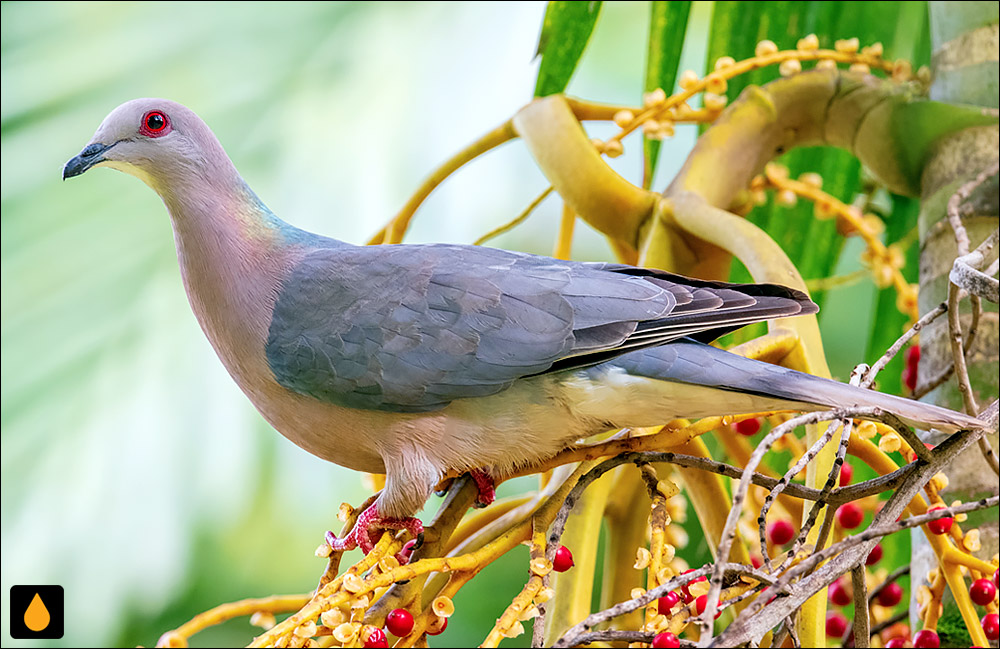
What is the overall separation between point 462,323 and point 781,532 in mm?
550

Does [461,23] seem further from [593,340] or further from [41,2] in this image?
[593,340]

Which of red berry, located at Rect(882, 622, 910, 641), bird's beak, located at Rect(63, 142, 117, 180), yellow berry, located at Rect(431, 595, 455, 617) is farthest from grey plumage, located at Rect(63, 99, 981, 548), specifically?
red berry, located at Rect(882, 622, 910, 641)

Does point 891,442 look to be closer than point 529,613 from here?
No

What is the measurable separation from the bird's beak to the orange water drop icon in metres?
0.40

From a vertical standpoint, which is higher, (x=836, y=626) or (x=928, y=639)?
A: (x=928, y=639)

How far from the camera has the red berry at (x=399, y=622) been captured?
0.60 meters

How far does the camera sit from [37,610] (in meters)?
0.83

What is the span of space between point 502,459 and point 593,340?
12 centimetres

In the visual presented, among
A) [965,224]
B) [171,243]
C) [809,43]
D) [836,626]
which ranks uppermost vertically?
[809,43]

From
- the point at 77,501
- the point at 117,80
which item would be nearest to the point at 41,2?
the point at 117,80

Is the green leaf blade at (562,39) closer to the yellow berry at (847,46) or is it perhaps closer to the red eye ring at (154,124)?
the yellow berry at (847,46)

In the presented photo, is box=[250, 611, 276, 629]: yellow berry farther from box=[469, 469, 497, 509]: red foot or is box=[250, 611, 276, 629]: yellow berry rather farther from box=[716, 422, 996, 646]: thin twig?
box=[716, 422, 996, 646]: thin twig

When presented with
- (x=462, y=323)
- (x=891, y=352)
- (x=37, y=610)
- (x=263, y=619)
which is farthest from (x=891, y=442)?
(x=37, y=610)

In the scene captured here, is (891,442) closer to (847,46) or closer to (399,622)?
(399,622)
